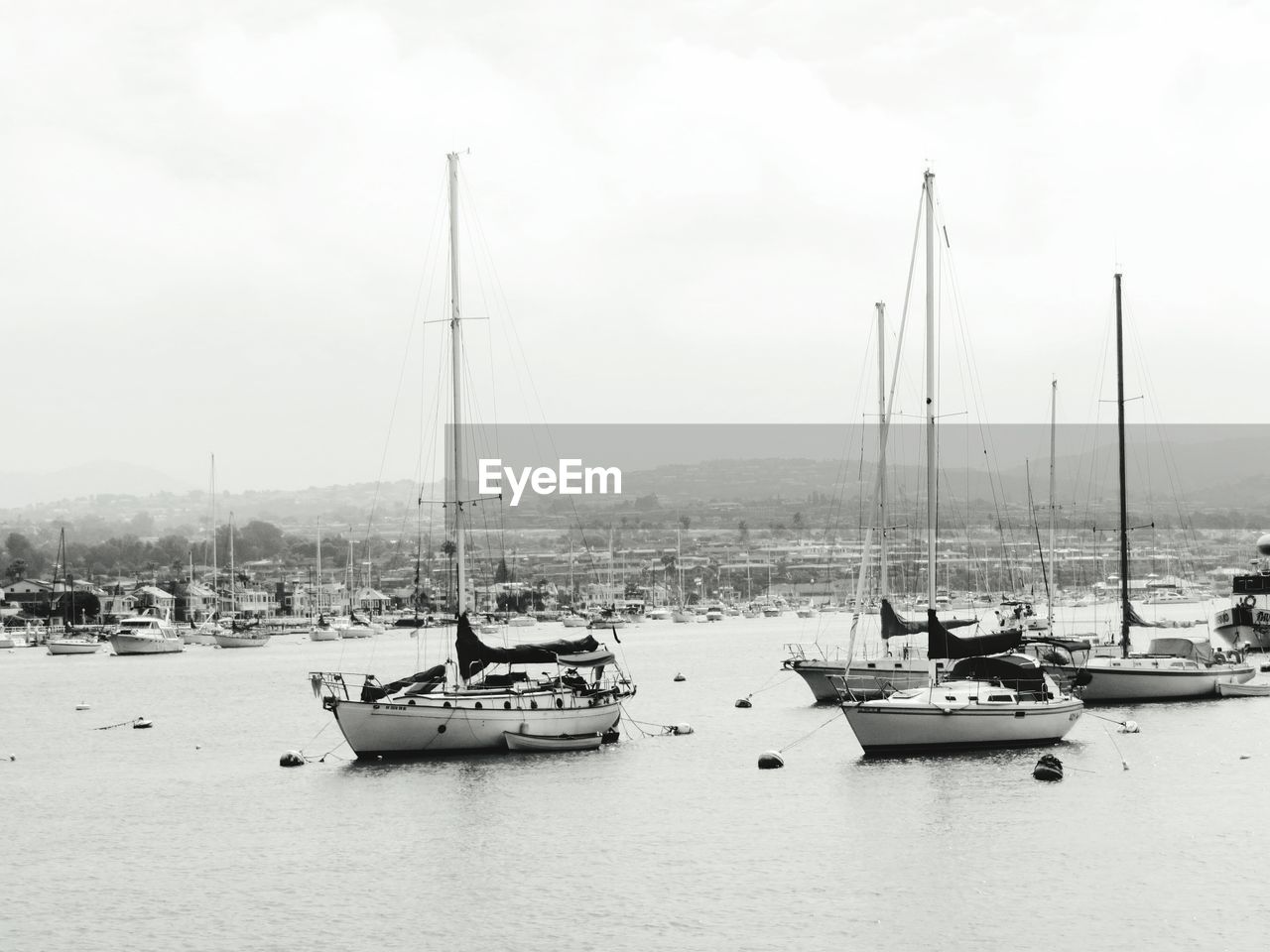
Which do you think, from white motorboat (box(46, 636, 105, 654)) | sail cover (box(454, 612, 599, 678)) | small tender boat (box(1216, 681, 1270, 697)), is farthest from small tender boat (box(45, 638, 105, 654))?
small tender boat (box(1216, 681, 1270, 697))

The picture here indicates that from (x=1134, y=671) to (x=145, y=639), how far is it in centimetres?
11139

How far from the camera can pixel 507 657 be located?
1858 inches

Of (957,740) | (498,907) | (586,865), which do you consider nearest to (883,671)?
(957,740)

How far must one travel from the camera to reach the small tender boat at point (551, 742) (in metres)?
46.1

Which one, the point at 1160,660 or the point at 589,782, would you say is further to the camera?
the point at 1160,660

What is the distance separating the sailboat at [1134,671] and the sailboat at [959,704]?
33.2 ft

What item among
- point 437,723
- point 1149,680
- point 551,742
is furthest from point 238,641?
point 437,723

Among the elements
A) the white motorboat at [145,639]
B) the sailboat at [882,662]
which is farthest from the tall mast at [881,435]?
the white motorboat at [145,639]

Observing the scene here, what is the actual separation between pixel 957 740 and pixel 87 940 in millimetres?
25128

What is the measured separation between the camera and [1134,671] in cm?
5844

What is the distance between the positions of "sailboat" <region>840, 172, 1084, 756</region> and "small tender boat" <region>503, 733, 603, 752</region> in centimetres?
832

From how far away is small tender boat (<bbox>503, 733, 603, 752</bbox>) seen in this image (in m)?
46.1

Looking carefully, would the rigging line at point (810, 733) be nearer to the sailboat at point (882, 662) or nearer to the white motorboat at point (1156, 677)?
the sailboat at point (882, 662)

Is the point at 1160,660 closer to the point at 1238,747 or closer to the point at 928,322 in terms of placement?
the point at 1238,747
